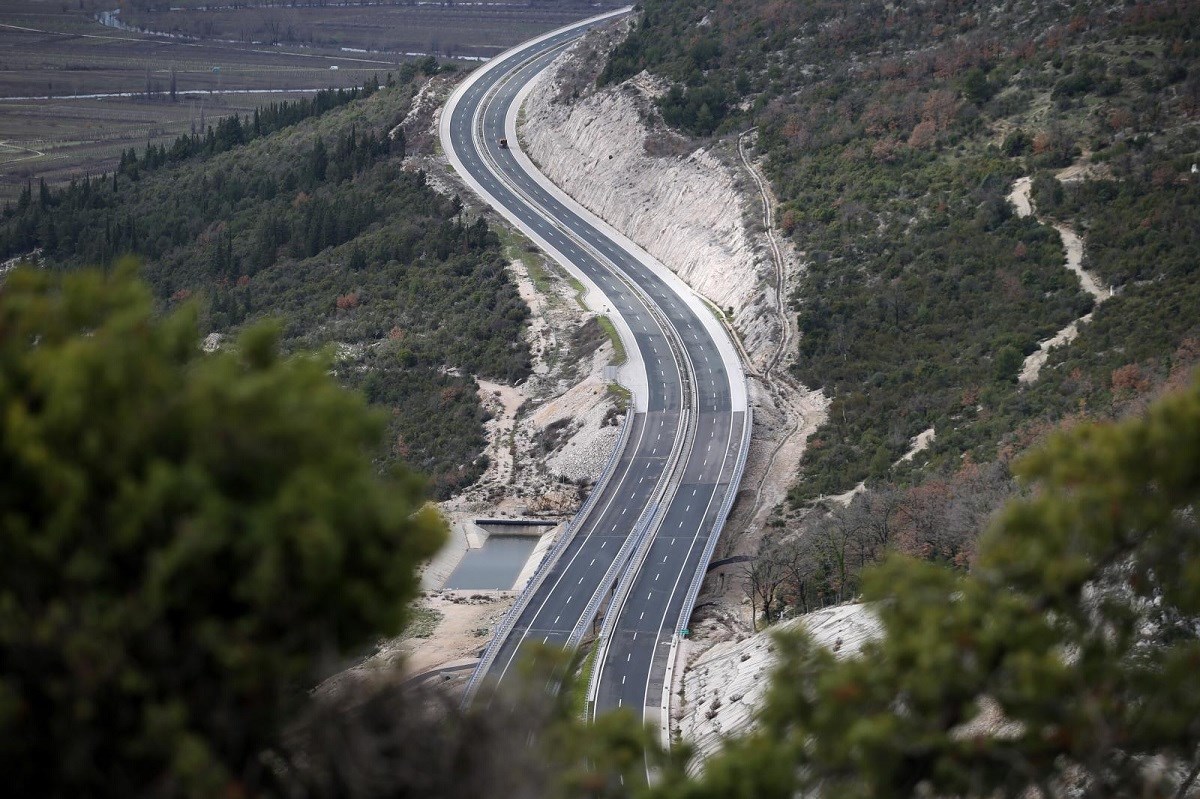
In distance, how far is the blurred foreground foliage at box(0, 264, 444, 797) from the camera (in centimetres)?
1483

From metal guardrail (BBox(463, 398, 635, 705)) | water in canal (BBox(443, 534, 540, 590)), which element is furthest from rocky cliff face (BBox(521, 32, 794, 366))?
water in canal (BBox(443, 534, 540, 590))

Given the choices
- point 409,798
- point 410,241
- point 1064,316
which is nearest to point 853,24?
point 410,241

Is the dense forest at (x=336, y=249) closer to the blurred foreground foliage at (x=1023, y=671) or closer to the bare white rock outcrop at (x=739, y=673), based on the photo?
the bare white rock outcrop at (x=739, y=673)

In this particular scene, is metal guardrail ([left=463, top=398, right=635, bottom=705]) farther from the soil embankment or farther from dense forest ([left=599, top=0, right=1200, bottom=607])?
dense forest ([left=599, top=0, right=1200, bottom=607])

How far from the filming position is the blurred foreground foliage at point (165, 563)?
14.8 m

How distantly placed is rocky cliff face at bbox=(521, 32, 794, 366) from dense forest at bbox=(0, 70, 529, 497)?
11219 mm

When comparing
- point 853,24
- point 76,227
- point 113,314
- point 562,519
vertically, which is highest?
point 853,24

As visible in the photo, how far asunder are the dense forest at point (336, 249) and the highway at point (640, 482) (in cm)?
715

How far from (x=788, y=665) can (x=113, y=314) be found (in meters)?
11.4

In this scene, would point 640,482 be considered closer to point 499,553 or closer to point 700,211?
point 499,553

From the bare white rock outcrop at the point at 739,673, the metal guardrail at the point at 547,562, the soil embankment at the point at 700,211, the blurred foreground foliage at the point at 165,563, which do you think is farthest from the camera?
the soil embankment at the point at 700,211

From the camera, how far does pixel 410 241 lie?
97938 mm

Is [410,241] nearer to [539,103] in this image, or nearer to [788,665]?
[539,103]

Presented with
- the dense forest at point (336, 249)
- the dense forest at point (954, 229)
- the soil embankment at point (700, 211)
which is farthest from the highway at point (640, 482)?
the dense forest at point (336, 249)
